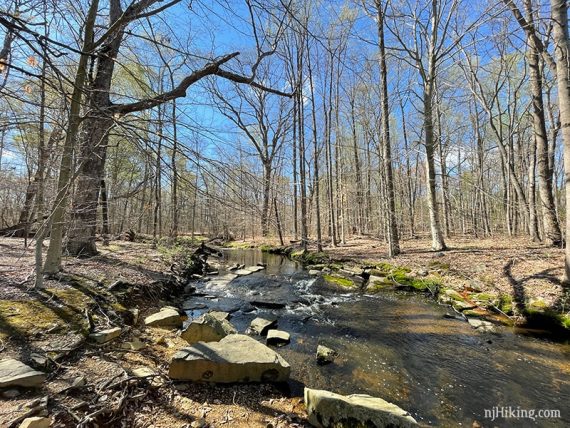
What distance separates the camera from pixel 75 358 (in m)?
3.00

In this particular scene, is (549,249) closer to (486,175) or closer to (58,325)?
(58,325)

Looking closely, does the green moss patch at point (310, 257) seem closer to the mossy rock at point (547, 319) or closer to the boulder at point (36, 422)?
the mossy rock at point (547, 319)

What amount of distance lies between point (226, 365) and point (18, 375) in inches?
73.7

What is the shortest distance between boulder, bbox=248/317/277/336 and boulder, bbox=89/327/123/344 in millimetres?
2245

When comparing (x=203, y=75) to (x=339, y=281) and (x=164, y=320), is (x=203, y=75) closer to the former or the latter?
(x=164, y=320)

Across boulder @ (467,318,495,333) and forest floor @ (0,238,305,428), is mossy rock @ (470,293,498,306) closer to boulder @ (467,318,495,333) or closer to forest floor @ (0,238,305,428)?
boulder @ (467,318,495,333)

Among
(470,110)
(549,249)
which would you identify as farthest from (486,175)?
(549,249)

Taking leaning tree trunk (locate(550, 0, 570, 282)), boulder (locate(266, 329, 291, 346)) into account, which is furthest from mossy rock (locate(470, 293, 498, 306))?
boulder (locate(266, 329, 291, 346))

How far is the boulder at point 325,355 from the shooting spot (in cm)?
406

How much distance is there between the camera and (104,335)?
138 inches

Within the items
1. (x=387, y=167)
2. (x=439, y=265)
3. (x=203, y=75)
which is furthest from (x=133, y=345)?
(x=387, y=167)

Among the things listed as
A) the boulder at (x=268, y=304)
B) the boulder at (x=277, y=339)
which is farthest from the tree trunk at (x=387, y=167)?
the boulder at (x=277, y=339)

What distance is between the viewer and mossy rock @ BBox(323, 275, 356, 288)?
8498mm

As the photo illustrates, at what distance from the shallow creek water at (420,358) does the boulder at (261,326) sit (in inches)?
10.2
